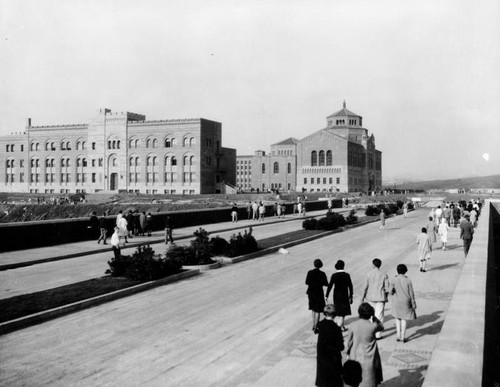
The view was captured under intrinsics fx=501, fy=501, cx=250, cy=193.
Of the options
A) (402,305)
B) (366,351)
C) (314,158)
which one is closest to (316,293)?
(402,305)

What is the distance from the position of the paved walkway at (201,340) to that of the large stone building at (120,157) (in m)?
70.5

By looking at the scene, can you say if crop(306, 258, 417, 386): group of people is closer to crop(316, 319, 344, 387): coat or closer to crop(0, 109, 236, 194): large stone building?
crop(316, 319, 344, 387): coat

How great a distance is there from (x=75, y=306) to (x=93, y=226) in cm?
1475

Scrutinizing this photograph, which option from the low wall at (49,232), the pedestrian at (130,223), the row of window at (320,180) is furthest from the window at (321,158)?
the pedestrian at (130,223)

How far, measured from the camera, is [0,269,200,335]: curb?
10.5m

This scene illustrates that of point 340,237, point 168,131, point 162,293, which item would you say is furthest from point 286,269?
point 168,131

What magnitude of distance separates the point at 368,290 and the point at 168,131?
3094 inches

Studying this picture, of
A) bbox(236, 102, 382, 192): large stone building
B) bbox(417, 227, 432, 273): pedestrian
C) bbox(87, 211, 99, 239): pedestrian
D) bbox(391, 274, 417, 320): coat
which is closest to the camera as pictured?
bbox(391, 274, 417, 320): coat

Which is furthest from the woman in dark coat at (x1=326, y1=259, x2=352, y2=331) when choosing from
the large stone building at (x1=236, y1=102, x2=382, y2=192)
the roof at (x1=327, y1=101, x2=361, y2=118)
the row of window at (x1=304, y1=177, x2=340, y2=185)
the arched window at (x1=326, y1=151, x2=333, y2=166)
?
the roof at (x1=327, y1=101, x2=361, y2=118)

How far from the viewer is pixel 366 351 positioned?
681cm

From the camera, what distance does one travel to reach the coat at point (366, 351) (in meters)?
6.70

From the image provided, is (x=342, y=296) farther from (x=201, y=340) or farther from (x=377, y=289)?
(x=201, y=340)

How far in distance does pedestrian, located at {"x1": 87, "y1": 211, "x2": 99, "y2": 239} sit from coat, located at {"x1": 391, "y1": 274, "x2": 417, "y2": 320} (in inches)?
760

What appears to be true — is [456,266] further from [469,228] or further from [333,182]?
[333,182]
